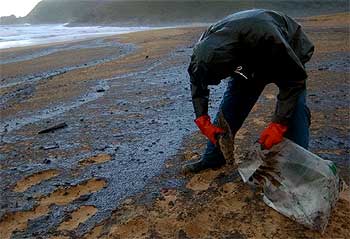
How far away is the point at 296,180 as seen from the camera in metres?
2.93

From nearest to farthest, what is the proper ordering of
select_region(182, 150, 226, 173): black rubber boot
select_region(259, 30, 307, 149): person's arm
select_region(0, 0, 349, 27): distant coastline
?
select_region(259, 30, 307, 149): person's arm < select_region(182, 150, 226, 173): black rubber boot < select_region(0, 0, 349, 27): distant coastline

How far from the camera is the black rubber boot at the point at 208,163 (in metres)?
3.77

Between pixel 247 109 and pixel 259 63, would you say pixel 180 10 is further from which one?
pixel 259 63

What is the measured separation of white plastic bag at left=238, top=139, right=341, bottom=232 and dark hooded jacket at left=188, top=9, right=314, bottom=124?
0.26 metres

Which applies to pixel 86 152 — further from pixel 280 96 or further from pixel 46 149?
pixel 280 96

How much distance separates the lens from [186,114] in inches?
235

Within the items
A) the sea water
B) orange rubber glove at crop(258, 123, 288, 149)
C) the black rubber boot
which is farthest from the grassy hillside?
orange rubber glove at crop(258, 123, 288, 149)

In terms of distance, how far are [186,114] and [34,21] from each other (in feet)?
288

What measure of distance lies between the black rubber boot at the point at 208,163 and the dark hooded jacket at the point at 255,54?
0.87 m

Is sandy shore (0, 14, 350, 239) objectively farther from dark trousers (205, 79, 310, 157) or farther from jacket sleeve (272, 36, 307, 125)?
jacket sleeve (272, 36, 307, 125)

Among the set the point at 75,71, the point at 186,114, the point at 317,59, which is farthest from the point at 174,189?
the point at 75,71

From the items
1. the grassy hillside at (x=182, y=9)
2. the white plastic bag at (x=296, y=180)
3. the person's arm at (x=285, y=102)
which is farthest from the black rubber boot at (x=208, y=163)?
the grassy hillside at (x=182, y=9)

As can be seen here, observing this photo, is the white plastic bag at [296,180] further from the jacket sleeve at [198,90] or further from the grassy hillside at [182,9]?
the grassy hillside at [182,9]

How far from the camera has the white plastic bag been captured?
2.80 metres
